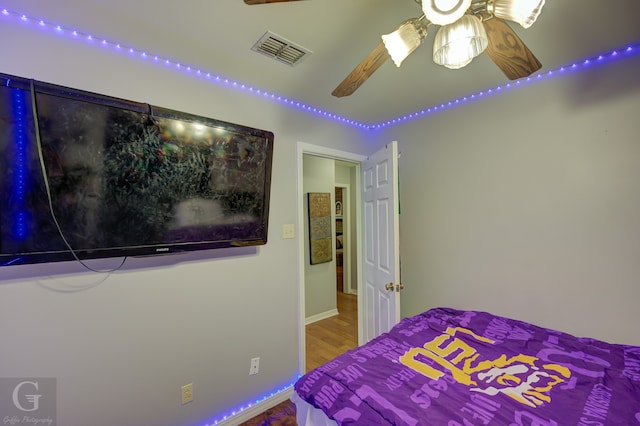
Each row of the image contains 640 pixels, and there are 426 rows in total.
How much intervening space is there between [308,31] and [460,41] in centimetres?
75

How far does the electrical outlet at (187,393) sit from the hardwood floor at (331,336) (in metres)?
1.14

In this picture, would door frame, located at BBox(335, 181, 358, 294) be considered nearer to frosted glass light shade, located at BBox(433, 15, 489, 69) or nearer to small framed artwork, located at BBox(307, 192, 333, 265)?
small framed artwork, located at BBox(307, 192, 333, 265)

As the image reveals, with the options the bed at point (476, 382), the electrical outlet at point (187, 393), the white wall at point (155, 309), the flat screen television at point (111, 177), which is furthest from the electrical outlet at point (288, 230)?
the electrical outlet at point (187, 393)

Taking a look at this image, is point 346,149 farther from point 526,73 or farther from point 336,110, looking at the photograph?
point 526,73

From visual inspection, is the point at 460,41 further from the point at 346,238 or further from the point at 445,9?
the point at 346,238

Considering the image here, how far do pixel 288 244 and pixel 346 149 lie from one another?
1.14 metres

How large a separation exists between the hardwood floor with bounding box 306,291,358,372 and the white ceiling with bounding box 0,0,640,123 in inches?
99.6

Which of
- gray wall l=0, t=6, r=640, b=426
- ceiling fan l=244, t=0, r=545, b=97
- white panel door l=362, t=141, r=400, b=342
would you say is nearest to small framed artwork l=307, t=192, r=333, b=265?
white panel door l=362, t=141, r=400, b=342

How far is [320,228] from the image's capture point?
12.7 feet

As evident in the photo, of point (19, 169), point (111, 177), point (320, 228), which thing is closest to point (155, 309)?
point (111, 177)

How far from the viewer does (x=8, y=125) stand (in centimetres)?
109

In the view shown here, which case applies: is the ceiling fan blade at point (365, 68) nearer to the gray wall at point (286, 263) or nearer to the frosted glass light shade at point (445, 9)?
the frosted glass light shade at point (445, 9)

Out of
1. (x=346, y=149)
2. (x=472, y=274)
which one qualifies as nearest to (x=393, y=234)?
(x=472, y=274)

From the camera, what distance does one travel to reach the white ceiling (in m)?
1.21
